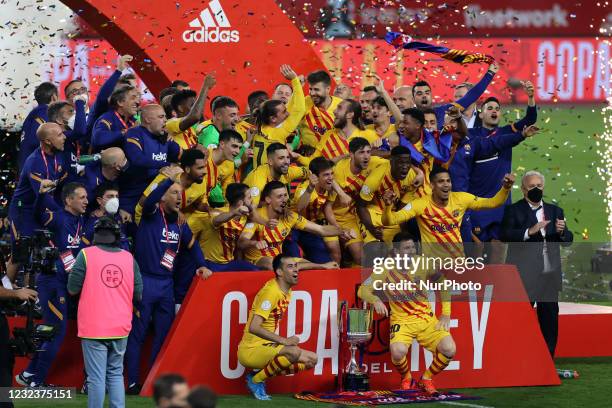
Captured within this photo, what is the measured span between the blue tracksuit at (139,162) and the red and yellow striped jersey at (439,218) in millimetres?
2075

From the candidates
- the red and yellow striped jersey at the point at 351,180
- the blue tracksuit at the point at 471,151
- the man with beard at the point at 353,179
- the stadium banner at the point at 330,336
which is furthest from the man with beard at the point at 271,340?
the blue tracksuit at the point at 471,151

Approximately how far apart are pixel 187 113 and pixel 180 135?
32 cm

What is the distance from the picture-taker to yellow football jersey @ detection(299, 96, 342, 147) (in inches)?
561

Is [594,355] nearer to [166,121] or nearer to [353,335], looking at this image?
[353,335]

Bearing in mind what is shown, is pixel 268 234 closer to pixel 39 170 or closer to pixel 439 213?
pixel 439 213

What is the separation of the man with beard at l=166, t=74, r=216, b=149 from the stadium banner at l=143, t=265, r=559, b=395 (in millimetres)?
1772

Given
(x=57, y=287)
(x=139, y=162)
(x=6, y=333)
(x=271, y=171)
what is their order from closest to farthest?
(x=6, y=333) < (x=57, y=287) < (x=139, y=162) < (x=271, y=171)

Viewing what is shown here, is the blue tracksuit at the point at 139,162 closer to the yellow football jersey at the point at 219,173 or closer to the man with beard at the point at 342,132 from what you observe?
the yellow football jersey at the point at 219,173

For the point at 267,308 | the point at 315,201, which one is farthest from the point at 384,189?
the point at 267,308

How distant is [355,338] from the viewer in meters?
12.0

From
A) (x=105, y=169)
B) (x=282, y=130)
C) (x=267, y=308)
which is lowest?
(x=267, y=308)

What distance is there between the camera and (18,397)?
11172mm

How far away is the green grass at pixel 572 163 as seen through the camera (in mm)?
26094

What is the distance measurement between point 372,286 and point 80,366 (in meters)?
2.55
